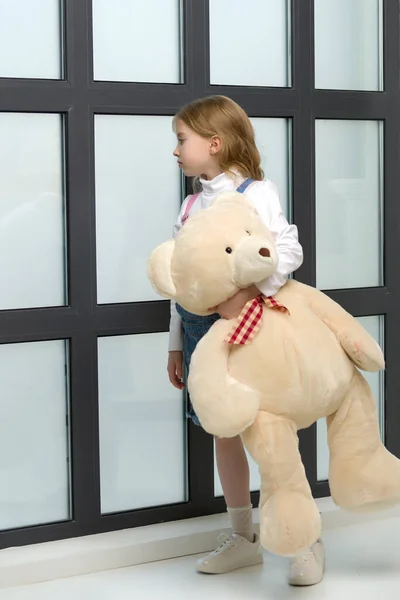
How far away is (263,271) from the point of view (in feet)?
5.83

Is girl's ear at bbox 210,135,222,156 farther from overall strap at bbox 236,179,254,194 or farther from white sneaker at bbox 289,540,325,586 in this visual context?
white sneaker at bbox 289,540,325,586

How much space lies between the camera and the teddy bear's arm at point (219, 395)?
1.74 meters

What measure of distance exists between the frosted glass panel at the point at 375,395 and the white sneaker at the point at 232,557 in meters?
0.43

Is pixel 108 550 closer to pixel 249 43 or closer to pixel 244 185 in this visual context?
pixel 244 185

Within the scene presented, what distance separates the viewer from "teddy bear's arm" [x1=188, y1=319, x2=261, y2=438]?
1.74 m

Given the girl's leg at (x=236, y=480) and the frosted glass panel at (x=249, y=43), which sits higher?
the frosted glass panel at (x=249, y=43)

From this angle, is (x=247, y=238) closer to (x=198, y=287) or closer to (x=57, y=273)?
(x=198, y=287)

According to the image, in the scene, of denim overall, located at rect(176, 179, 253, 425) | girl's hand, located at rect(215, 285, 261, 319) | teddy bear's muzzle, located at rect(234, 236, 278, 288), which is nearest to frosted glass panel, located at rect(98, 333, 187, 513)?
denim overall, located at rect(176, 179, 253, 425)

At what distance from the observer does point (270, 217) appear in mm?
1975

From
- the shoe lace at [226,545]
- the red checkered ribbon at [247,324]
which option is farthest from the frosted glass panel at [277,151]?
the shoe lace at [226,545]

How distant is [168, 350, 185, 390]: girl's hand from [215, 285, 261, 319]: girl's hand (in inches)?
12.3

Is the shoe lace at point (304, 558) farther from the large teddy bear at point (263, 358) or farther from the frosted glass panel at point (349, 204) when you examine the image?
the frosted glass panel at point (349, 204)

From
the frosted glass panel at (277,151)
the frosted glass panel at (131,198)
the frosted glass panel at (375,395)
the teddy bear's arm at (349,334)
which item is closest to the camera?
the teddy bear's arm at (349,334)

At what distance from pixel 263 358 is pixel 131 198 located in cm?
63
